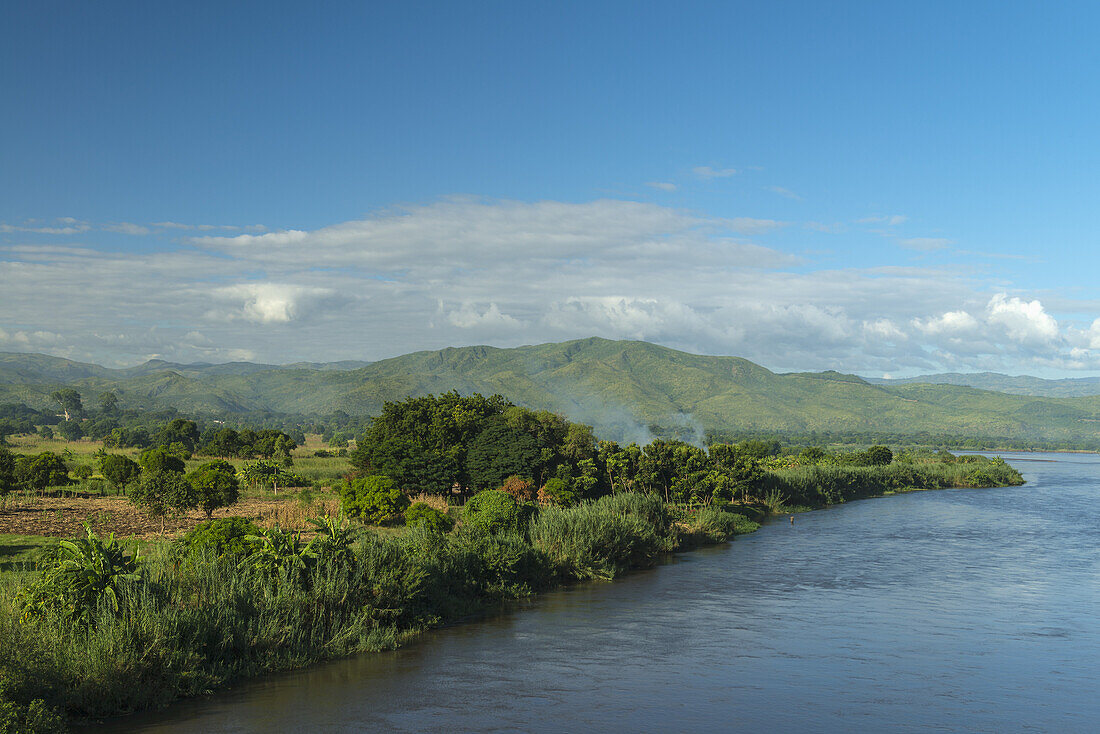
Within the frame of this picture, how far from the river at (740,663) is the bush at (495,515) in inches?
182

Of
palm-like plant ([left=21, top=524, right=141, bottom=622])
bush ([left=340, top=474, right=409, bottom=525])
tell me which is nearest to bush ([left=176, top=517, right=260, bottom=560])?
palm-like plant ([left=21, top=524, right=141, bottom=622])

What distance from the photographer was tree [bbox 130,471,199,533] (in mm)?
44688

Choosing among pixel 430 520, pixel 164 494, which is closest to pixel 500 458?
pixel 430 520

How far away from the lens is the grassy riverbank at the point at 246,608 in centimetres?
1923

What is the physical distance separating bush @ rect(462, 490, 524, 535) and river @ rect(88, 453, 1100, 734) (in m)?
4.63

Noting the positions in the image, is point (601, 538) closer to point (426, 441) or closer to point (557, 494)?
point (557, 494)

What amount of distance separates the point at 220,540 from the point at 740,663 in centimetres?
1874

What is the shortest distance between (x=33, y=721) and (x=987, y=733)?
23.2m

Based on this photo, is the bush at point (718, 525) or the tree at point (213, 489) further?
the bush at point (718, 525)

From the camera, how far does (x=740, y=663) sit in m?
27.4

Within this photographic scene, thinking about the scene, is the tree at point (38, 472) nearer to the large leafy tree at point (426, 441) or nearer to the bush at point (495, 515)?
the large leafy tree at point (426, 441)

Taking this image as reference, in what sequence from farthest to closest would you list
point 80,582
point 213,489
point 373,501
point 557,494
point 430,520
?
1. point 557,494
2. point 213,489
3. point 373,501
4. point 430,520
5. point 80,582

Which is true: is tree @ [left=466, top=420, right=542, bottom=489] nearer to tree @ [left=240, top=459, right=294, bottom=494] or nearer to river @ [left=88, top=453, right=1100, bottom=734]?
river @ [left=88, top=453, right=1100, bottom=734]

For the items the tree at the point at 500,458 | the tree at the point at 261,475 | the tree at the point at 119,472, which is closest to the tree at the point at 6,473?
the tree at the point at 119,472
